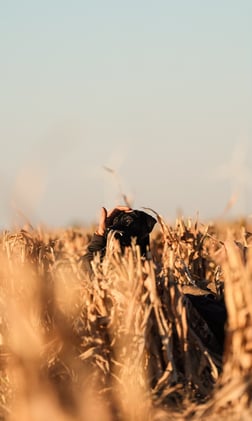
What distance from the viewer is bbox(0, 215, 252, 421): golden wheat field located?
5176 mm

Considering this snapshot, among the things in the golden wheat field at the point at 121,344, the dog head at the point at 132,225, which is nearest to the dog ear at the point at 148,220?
the dog head at the point at 132,225

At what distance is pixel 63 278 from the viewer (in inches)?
249

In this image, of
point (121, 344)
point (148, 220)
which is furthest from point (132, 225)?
point (121, 344)

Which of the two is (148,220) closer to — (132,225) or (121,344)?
(132,225)

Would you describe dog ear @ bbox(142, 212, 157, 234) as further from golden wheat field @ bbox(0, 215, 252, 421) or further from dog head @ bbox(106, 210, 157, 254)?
golden wheat field @ bbox(0, 215, 252, 421)

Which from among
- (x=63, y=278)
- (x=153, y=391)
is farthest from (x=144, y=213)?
(x=153, y=391)

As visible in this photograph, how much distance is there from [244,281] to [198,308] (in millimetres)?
1707

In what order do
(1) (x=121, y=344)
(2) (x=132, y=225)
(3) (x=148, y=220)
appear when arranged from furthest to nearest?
(3) (x=148, y=220) → (2) (x=132, y=225) → (1) (x=121, y=344)

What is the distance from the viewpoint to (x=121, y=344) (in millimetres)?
6000

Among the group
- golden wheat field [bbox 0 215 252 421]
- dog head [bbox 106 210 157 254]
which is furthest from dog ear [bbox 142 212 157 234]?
golden wheat field [bbox 0 215 252 421]

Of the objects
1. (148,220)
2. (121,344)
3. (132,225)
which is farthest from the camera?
(148,220)

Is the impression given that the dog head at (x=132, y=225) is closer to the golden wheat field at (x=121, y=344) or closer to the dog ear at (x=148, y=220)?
the dog ear at (x=148, y=220)

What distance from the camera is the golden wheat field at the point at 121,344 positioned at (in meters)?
5.18

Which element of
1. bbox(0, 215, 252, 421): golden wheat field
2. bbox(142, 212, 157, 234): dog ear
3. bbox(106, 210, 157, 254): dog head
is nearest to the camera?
bbox(0, 215, 252, 421): golden wheat field
